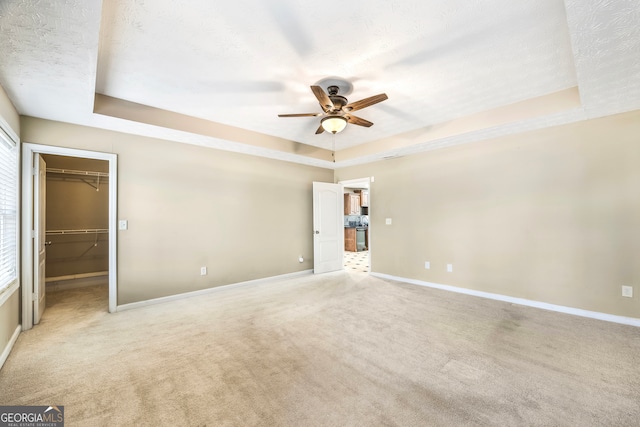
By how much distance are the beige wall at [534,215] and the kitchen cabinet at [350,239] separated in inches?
142

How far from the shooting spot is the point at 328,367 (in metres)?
2.13

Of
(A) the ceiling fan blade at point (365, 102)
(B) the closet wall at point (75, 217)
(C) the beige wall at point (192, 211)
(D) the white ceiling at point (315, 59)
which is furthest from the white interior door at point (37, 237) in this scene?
(A) the ceiling fan blade at point (365, 102)

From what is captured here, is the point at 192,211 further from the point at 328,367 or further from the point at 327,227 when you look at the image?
the point at 328,367

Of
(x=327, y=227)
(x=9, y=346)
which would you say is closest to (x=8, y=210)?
(x=9, y=346)

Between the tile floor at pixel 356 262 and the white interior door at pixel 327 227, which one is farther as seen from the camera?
the tile floor at pixel 356 262

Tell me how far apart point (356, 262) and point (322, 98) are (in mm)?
5084

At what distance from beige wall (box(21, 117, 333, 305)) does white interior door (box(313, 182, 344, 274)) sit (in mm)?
335

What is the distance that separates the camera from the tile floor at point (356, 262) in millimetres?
6066

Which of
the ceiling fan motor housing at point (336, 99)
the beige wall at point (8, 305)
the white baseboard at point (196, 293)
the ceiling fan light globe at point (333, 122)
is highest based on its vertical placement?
the ceiling fan motor housing at point (336, 99)

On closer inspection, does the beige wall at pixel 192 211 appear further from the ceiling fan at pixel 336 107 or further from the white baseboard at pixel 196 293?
the ceiling fan at pixel 336 107

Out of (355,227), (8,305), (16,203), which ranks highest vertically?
(16,203)

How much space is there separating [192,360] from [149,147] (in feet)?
9.74

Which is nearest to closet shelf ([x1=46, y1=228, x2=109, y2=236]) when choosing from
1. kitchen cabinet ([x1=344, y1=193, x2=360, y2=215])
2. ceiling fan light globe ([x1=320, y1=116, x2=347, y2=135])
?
ceiling fan light globe ([x1=320, y1=116, x2=347, y2=135])

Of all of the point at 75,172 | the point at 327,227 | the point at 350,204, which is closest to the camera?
the point at 75,172
